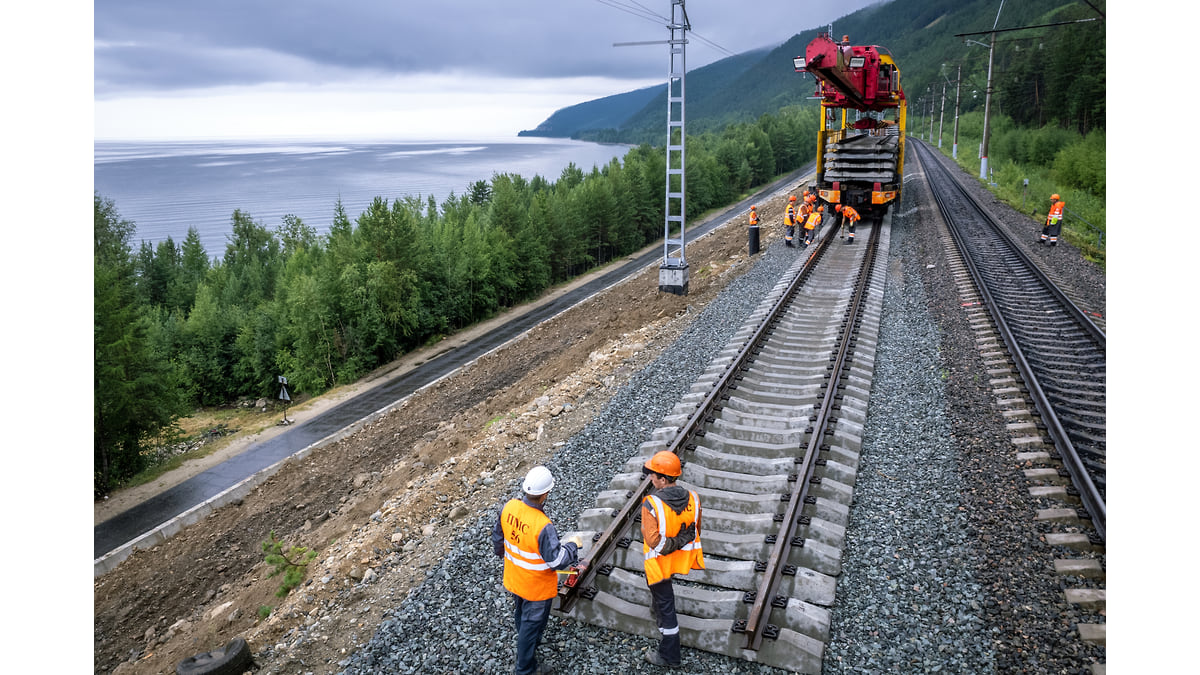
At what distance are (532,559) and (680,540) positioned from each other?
3.42ft

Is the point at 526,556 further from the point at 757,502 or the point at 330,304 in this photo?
the point at 330,304

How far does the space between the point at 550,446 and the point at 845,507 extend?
4.12 meters

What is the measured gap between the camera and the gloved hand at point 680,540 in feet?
15.2

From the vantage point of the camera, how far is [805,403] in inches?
354

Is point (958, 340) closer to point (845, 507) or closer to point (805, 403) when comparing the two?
point (805, 403)

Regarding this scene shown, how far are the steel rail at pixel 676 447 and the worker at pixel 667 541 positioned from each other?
778 mm

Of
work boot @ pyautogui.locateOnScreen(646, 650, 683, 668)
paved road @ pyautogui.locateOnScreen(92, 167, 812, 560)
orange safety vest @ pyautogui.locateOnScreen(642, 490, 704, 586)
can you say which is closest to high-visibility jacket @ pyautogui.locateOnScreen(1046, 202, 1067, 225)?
orange safety vest @ pyautogui.locateOnScreen(642, 490, 704, 586)

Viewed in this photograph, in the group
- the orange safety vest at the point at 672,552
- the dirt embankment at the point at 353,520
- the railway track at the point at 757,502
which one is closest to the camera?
the orange safety vest at the point at 672,552

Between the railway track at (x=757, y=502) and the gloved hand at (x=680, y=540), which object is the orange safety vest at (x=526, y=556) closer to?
the railway track at (x=757, y=502)

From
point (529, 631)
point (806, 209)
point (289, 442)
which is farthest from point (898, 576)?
point (289, 442)

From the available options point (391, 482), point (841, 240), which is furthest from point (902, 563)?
point (841, 240)

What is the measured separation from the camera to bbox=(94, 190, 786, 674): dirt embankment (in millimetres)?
6630

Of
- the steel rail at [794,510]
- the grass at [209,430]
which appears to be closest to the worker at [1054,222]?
the steel rail at [794,510]

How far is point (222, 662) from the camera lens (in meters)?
5.44
